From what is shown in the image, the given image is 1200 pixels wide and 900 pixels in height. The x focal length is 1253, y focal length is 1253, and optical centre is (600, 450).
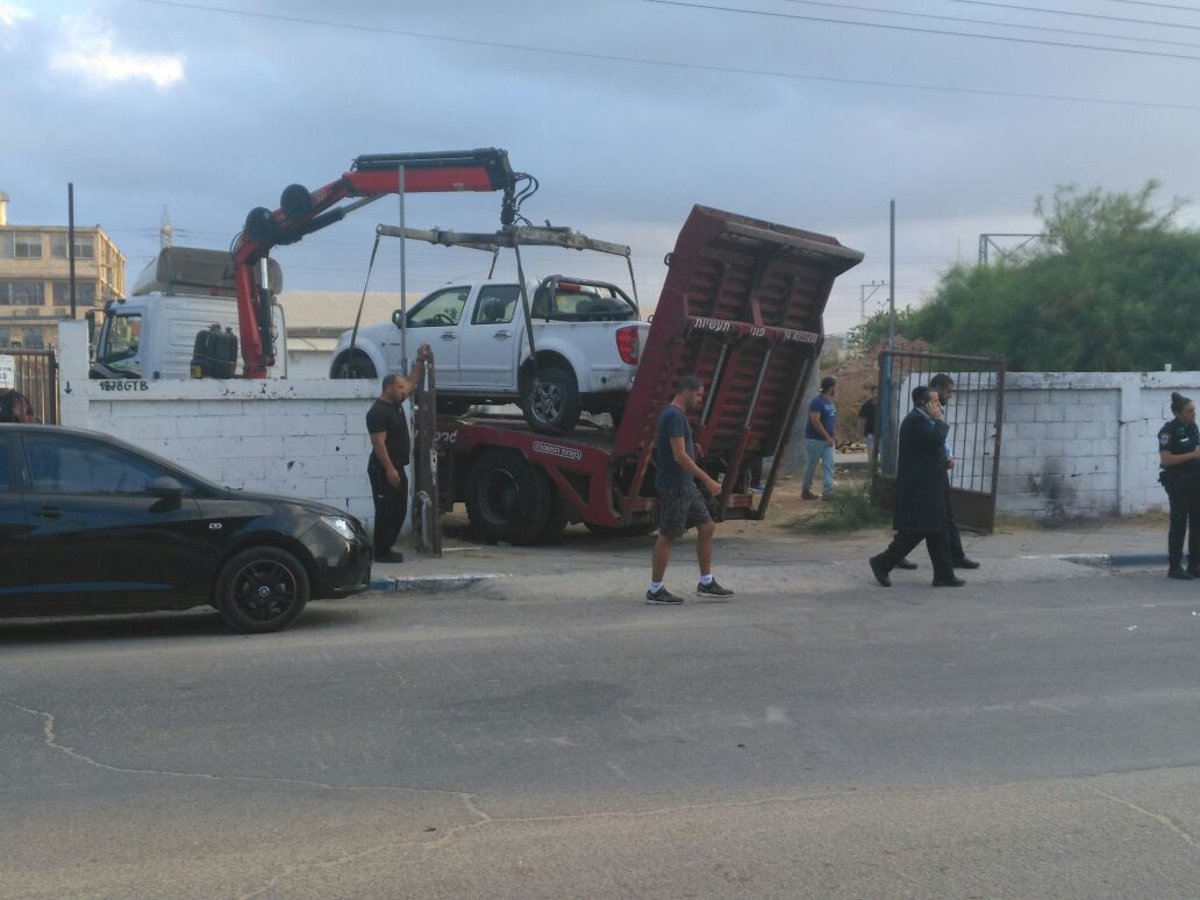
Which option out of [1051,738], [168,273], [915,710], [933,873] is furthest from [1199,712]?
[168,273]

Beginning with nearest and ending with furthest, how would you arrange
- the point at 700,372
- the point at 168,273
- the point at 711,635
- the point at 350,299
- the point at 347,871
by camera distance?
the point at 347,871 < the point at 711,635 < the point at 700,372 < the point at 168,273 < the point at 350,299

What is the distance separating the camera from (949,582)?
36.8 ft

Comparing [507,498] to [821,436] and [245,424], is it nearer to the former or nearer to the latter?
[245,424]

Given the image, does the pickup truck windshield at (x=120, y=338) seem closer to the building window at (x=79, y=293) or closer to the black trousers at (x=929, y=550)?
the black trousers at (x=929, y=550)

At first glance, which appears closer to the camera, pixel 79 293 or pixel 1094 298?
pixel 1094 298

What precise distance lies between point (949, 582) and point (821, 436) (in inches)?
269

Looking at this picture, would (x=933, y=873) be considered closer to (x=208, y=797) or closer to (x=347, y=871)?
(x=347, y=871)

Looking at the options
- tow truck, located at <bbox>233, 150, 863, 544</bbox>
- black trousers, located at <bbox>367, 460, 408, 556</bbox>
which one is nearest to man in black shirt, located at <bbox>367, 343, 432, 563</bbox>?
black trousers, located at <bbox>367, 460, 408, 556</bbox>

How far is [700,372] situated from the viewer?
1243 cm

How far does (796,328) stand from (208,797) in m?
9.11

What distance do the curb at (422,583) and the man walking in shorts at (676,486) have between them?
189 cm

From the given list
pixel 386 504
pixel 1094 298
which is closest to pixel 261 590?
pixel 386 504

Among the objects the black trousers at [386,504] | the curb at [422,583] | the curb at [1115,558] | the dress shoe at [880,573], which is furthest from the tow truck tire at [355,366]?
the curb at [1115,558]

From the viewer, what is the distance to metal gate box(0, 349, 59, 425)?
41.8 feet
